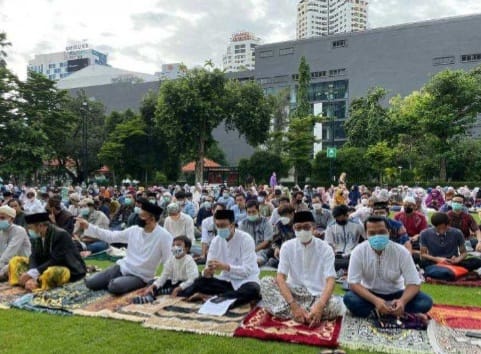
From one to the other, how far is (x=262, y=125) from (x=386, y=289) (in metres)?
29.8

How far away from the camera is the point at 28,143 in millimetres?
26344

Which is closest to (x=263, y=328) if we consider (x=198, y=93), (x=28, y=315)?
(x=28, y=315)

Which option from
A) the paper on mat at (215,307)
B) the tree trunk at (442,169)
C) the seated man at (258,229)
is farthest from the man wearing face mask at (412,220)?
the tree trunk at (442,169)

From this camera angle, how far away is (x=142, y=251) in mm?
6848

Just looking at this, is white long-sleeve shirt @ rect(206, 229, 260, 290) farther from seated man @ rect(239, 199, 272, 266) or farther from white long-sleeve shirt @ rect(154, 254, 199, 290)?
seated man @ rect(239, 199, 272, 266)

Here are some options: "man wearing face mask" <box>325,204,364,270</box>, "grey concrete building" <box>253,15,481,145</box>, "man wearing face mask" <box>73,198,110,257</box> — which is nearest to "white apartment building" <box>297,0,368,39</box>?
"grey concrete building" <box>253,15,481,145</box>

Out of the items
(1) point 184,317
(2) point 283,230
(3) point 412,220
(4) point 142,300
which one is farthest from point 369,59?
(1) point 184,317

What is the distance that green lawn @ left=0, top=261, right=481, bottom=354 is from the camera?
4.60m

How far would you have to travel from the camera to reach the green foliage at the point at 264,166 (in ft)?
131

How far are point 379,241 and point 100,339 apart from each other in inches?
121

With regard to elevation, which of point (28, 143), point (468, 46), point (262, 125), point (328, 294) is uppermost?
point (468, 46)

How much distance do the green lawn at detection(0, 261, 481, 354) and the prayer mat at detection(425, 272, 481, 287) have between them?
3.77 m

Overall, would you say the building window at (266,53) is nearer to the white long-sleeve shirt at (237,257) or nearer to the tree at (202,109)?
the tree at (202,109)

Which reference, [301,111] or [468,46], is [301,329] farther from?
[468,46]
